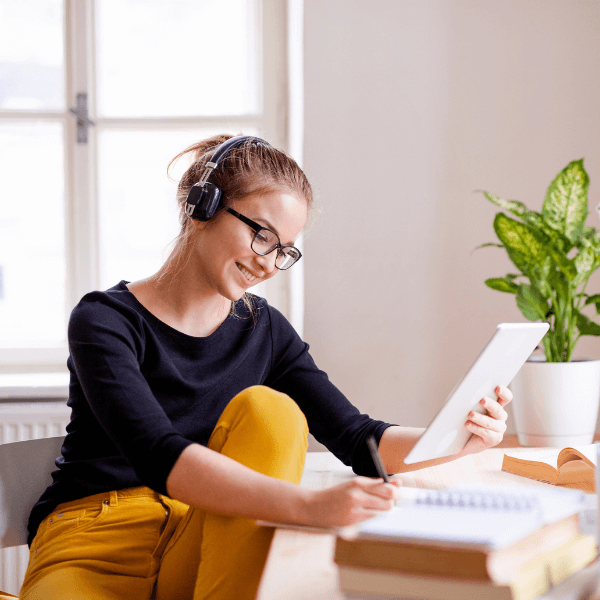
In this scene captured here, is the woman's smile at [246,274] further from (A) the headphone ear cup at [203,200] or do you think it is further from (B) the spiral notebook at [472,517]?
(B) the spiral notebook at [472,517]

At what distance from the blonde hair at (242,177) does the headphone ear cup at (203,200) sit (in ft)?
0.11

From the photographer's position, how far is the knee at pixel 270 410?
0.77 metres

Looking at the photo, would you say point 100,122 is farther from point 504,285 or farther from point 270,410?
point 270,410

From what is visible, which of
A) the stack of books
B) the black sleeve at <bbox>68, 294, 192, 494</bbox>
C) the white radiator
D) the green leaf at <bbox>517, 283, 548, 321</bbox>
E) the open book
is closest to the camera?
the stack of books

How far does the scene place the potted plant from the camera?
1355 millimetres

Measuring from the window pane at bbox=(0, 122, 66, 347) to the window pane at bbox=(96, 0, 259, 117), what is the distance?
285 mm

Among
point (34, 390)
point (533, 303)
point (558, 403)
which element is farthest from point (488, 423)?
point (34, 390)

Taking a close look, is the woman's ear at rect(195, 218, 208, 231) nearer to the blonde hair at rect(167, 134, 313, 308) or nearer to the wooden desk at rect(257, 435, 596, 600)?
the blonde hair at rect(167, 134, 313, 308)

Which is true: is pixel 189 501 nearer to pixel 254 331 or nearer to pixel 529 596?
pixel 529 596

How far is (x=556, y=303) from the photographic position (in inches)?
57.9

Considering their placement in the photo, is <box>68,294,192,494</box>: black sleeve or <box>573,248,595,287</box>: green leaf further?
<box>573,248,595,287</box>: green leaf

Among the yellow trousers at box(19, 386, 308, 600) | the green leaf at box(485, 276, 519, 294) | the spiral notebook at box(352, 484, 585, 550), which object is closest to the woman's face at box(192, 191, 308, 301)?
the yellow trousers at box(19, 386, 308, 600)

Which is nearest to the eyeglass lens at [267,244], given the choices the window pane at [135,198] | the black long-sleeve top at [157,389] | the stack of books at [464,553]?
the black long-sleeve top at [157,389]

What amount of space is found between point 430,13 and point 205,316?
1.25m
